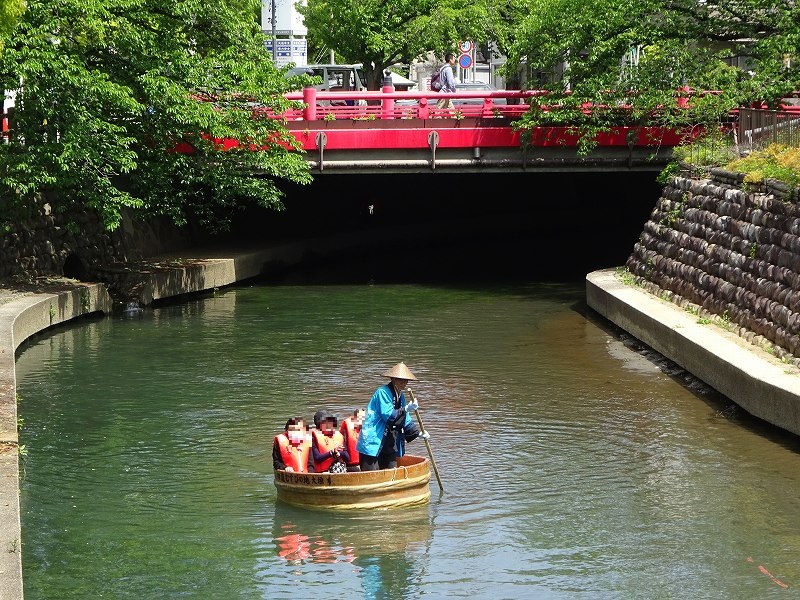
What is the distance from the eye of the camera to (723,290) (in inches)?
997

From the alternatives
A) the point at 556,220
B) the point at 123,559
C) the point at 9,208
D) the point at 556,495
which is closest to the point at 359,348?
the point at 9,208

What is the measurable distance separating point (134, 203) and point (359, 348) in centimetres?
638

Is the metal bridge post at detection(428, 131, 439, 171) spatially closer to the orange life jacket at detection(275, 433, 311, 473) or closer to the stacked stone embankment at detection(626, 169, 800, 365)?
the stacked stone embankment at detection(626, 169, 800, 365)

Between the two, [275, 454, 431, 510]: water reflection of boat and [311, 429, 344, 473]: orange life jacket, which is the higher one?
[311, 429, 344, 473]: orange life jacket

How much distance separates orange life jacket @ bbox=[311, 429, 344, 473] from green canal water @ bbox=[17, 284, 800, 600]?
2.18 feet

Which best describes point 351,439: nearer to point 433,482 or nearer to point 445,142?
point 433,482

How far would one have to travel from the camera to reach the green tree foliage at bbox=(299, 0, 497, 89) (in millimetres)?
51781

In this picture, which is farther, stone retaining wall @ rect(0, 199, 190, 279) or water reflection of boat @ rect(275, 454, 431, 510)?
stone retaining wall @ rect(0, 199, 190, 279)

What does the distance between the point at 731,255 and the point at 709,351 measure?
3711 mm

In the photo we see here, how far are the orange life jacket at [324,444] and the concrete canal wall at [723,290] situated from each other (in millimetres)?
6426

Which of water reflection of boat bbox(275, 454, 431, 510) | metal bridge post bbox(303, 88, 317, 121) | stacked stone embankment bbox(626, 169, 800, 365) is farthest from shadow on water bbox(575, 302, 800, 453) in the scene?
metal bridge post bbox(303, 88, 317, 121)

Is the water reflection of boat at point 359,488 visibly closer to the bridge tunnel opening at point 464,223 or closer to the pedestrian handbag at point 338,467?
the pedestrian handbag at point 338,467

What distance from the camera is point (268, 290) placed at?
3638cm

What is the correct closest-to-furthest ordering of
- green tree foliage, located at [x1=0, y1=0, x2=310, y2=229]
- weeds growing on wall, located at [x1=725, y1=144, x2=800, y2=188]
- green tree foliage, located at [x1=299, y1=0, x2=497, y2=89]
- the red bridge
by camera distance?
weeds growing on wall, located at [x1=725, y1=144, x2=800, y2=188], green tree foliage, located at [x1=0, y1=0, x2=310, y2=229], the red bridge, green tree foliage, located at [x1=299, y1=0, x2=497, y2=89]
